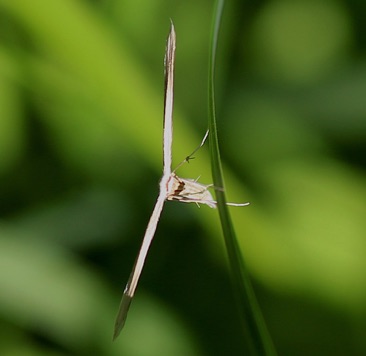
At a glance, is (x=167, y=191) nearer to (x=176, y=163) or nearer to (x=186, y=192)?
(x=186, y=192)

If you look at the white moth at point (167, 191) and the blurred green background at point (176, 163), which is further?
the blurred green background at point (176, 163)

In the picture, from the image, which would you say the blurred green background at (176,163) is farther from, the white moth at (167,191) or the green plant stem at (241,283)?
the green plant stem at (241,283)

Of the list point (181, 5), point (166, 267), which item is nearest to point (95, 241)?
point (166, 267)

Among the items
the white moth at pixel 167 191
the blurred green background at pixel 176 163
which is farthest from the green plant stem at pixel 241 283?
the blurred green background at pixel 176 163

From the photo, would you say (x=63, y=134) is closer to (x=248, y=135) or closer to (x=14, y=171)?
(x=14, y=171)

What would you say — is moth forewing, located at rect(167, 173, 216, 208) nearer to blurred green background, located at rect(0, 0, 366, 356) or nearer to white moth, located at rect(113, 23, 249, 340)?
white moth, located at rect(113, 23, 249, 340)

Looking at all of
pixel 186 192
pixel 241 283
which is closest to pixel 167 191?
pixel 186 192

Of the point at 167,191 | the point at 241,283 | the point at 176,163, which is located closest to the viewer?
the point at 241,283
